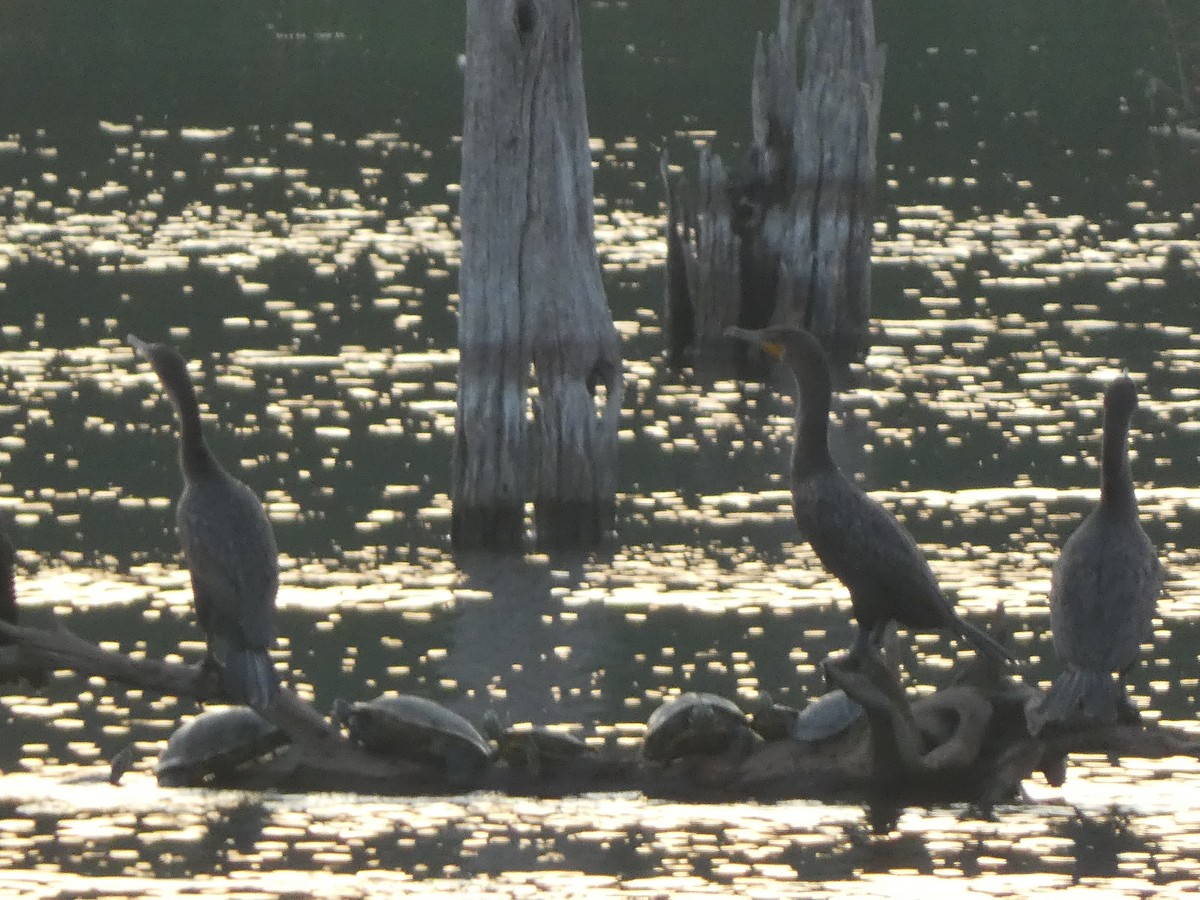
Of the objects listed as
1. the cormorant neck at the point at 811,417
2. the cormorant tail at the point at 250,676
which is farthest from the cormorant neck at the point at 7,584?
the cormorant neck at the point at 811,417

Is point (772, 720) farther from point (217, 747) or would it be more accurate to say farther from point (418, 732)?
point (217, 747)

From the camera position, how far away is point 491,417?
1609 centimetres

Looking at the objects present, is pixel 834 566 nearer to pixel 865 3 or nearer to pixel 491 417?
pixel 491 417

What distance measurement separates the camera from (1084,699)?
1032 centimetres

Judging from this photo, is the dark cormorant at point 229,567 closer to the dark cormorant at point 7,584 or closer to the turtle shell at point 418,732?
the turtle shell at point 418,732

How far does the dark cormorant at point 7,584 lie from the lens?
11.5 m

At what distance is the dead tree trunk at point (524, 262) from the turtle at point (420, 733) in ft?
15.5

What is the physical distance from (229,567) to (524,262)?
5249 mm

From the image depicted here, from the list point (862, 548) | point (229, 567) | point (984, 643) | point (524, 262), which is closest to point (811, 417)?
point (862, 548)

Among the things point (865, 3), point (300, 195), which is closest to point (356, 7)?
point (300, 195)

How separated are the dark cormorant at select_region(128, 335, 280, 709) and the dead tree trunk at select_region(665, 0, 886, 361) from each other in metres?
11.1

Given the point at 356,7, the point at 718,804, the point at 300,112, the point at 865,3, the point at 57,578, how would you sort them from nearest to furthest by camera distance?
the point at 718,804
the point at 57,578
the point at 865,3
the point at 300,112
the point at 356,7

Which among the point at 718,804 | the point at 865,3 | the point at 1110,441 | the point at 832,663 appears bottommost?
the point at 718,804

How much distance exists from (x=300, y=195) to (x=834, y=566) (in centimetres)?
2197
